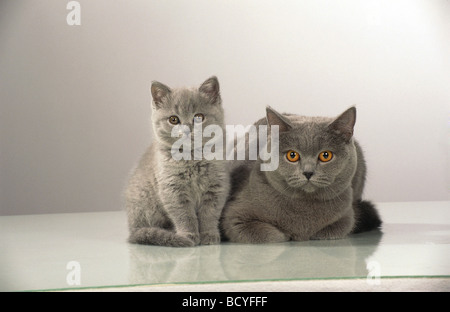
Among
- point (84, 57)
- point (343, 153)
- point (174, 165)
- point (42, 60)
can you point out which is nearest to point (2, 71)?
point (42, 60)

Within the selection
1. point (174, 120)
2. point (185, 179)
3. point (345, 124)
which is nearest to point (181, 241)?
point (185, 179)

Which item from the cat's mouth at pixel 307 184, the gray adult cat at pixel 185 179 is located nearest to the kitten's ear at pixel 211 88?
the gray adult cat at pixel 185 179

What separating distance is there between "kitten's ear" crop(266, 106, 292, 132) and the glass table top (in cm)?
38

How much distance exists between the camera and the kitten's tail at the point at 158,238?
177cm

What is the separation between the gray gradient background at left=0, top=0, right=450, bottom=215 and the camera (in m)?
2.97

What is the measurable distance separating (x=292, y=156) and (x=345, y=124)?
20 centimetres

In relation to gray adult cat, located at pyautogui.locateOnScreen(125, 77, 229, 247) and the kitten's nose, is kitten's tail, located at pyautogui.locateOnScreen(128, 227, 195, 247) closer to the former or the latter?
gray adult cat, located at pyautogui.locateOnScreen(125, 77, 229, 247)

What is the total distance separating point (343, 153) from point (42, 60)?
2.01 metres

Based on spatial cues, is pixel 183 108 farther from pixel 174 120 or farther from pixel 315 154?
pixel 315 154

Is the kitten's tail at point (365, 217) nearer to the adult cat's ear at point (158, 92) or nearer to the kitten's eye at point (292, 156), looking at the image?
the kitten's eye at point (292, 156)

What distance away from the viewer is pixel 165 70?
9.91 ft

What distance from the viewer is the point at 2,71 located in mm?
3107

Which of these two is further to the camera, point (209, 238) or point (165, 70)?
point (165, 70)
